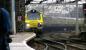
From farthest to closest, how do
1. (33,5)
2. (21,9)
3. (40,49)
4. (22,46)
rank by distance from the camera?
1. (33,5)
2. (21,9)
3. (40,49)
4. (22,46)

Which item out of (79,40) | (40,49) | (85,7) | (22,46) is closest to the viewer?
(22,46)

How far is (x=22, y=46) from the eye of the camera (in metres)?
12.9

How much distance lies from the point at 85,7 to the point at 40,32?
194 inches

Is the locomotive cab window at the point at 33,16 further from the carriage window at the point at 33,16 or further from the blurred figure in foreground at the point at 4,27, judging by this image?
the blurred figure in foreground at the point at 4,27

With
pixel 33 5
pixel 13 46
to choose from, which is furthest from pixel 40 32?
pixel 13 46

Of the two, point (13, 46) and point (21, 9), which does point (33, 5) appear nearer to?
point (21, 9)

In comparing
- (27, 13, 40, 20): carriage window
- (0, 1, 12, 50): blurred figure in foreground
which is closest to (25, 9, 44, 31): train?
(27, 13, 40, 20): carriage window

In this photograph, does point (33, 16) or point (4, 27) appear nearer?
point (4, 27)

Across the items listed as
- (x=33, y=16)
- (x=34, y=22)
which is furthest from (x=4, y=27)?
(x=33, y=16)

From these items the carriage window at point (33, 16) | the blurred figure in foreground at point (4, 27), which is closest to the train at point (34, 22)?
the carriage window at point (33, 16)

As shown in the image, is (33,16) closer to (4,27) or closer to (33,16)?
(33,16)

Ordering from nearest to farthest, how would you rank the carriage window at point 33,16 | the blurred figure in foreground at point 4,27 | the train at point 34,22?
the blurred figure in foreground at point 4,27 → the train at point 34,22 → the carriage window at point 33,16

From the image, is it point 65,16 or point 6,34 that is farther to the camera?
point 65,16

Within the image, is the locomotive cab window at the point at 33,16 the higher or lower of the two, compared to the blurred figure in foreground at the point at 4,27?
lower
